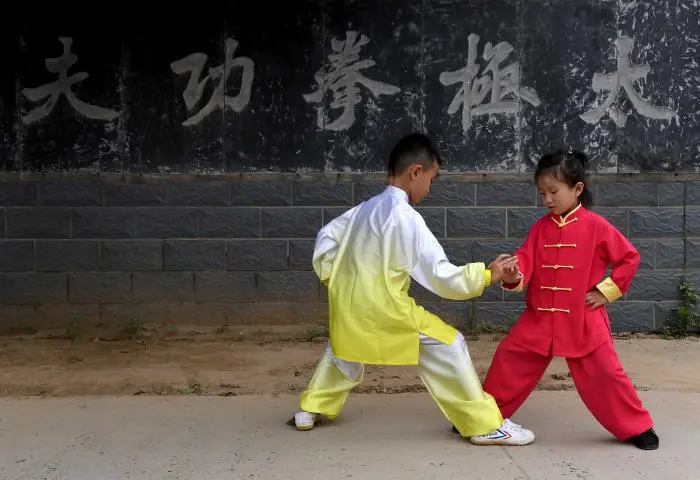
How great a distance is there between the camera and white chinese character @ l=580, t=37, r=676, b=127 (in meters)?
6.42

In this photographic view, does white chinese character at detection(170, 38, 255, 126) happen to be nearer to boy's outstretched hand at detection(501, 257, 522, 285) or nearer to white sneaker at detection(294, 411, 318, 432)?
white sneaker at detection(294, 411, 318, 432)

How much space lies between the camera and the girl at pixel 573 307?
3707 mm

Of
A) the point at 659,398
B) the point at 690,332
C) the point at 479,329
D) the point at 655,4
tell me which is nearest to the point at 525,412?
the point at 659,398

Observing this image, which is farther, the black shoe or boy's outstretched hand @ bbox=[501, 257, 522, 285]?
the black shoe

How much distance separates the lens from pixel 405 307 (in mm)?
3699

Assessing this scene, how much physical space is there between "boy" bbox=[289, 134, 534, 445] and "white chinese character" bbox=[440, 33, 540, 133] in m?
2.72

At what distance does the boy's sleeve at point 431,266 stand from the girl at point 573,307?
232mm

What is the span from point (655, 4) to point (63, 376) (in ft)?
16.5

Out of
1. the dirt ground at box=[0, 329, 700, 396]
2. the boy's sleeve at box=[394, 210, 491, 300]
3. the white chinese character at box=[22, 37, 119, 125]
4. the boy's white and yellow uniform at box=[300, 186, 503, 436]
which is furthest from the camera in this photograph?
the white chinese character at box=[22, 37, 119, 125]

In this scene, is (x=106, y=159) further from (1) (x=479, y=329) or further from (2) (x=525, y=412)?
(2) (x=525, y=412)

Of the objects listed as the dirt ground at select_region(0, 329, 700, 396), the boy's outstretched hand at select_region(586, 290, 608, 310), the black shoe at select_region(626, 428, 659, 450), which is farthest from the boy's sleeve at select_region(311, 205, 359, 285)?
the black shoe at select_region(626, 428, 659, 450)

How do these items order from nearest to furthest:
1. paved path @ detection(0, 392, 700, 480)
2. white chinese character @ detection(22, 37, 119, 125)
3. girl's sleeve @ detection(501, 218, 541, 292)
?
1. paved path @ detection(0, 392, 700, 480)
2. girl's sleeve @ detection(501, 218, 541, 292)
3. white chinese character @ detection(22, 37, 119, 125)

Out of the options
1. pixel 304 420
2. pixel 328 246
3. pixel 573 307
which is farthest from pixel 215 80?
pixel 573 307

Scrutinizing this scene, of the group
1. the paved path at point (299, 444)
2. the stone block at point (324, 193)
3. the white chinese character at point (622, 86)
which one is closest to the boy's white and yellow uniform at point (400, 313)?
the paved path at point (299, 444)
